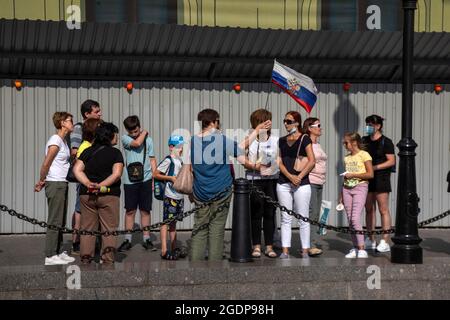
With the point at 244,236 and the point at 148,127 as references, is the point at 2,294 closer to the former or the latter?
the point at 244,236

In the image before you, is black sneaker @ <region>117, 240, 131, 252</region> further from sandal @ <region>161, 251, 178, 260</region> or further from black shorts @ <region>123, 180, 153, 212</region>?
sandal @ <region>161, 251, 178, 260</region>

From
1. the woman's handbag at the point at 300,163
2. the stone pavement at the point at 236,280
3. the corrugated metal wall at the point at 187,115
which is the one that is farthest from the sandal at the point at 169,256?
the corrugated metal wall at the point at 187,115

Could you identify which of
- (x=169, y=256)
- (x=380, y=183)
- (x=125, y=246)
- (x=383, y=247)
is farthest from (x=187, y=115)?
(x=383, y=247)

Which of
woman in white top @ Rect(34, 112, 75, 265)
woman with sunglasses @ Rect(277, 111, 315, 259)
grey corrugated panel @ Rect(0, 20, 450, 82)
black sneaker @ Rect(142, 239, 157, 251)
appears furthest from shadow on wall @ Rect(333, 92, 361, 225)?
woman in white top @ Rect(34, 112, 75, 265)

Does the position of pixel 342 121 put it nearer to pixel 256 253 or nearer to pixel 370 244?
pixel 370 244

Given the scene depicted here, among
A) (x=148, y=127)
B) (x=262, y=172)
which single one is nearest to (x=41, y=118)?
(x=148, y=127)

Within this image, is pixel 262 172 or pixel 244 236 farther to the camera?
pixel 262 172

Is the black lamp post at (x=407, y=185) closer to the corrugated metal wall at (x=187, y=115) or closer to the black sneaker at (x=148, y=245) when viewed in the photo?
the black sneaker at (x=148, y=245)

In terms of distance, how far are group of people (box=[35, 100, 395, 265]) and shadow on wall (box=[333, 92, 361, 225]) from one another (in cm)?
A: 227

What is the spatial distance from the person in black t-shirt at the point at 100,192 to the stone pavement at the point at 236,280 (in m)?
0.42

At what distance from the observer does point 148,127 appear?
13.0 metres

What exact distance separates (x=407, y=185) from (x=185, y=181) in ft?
8.21

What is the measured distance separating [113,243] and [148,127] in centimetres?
426

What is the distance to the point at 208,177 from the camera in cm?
927
